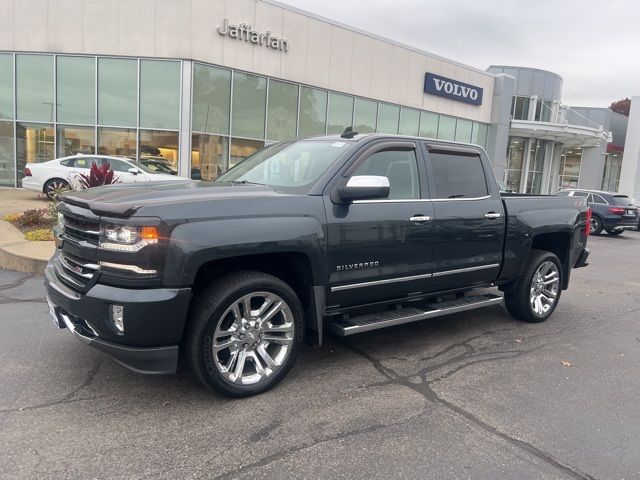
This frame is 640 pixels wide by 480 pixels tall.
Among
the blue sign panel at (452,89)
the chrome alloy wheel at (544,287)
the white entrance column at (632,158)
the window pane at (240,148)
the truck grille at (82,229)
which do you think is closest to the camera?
the truck grille at (82,229)

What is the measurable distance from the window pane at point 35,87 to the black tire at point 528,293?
685 inches

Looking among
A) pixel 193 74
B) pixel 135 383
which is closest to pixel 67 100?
pixel 193 74

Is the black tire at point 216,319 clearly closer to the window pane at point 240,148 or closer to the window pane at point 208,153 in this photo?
the window pane at point 208,153

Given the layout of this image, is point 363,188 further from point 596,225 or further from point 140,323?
point 596,225

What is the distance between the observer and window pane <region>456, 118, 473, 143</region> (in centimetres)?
2717

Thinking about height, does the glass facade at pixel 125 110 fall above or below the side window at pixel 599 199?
above

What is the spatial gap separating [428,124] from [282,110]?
9.01m

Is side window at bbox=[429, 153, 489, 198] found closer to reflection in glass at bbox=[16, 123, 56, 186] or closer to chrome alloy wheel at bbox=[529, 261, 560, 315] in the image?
chrome alloy wheel at bbox=[529, 261, 560, 315]

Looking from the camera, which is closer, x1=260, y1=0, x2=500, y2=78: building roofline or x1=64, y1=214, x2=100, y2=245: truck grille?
x1=64, y1=214, x2=100, y2=245: truck grille

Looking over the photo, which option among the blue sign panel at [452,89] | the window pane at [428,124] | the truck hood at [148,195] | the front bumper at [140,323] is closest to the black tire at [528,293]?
the truck hood at [148,195]

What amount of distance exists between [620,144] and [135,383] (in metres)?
47.0

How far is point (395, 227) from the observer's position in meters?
4.17

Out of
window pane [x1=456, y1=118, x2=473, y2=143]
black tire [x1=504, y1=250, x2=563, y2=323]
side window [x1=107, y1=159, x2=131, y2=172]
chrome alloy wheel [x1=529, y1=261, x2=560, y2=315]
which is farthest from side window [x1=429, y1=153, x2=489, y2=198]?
window pane [x1=456, y1=118, x2=473, y2=143]

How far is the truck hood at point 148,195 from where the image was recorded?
10.4 ft
